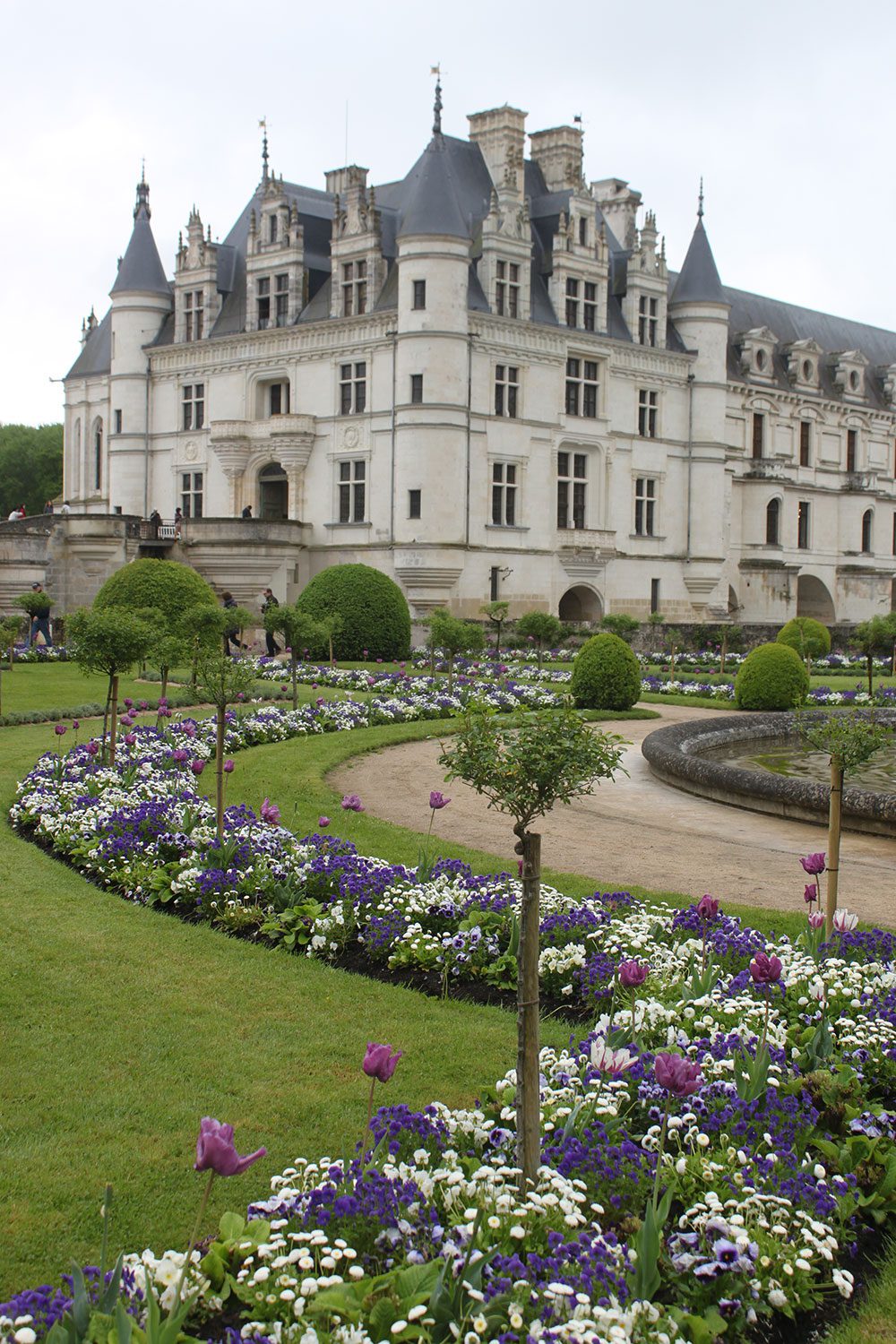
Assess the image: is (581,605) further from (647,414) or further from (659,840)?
(659,840)

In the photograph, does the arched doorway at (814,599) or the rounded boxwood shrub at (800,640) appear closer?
the rounded boxwood shrub at (800,640)

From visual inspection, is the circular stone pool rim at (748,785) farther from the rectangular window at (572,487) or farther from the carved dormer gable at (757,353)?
the carved dormer gable at (757,353)

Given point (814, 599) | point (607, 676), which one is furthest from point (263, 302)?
point (814, 599)

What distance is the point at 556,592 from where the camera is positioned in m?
40.2

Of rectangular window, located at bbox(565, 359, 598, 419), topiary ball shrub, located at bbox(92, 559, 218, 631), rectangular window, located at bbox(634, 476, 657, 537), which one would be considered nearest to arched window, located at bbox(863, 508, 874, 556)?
rectangular window, located at bbox(634, 476, 657, 537)

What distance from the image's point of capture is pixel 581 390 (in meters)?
40.9

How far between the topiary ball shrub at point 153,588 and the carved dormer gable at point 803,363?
33.1 m

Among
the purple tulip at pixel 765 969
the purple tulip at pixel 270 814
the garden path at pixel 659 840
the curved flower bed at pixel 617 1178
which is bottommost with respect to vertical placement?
the garden path at pixel 659 840

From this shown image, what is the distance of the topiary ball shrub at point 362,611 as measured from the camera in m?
29.6

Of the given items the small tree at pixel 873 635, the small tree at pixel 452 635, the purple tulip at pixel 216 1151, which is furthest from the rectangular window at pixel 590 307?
the purple tulip at pixel 216 1151

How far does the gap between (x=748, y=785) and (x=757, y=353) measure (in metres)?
41.7

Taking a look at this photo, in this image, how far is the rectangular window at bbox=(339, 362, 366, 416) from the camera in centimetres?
3831

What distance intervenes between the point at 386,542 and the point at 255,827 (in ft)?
93.6

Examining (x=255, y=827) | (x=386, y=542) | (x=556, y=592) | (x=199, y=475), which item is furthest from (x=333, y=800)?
(x=199, y=475)
